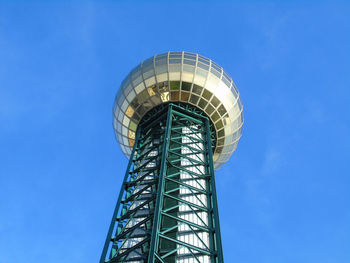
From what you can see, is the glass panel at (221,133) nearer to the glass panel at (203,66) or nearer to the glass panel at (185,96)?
the glass panel at (185,96)

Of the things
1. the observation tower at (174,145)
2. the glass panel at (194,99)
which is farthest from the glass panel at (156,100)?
the glass panel at (194,99)

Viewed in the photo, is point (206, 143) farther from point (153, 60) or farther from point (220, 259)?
point (220, 259)

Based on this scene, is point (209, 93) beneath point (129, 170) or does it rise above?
above

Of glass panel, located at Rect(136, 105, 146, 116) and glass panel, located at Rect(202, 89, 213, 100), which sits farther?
glass panel, located at Rect(136, 105, 146, 116)

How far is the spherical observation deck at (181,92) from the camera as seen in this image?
3434 centimetres

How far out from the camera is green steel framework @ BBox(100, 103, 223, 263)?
2405cm

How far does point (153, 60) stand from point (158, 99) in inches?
153

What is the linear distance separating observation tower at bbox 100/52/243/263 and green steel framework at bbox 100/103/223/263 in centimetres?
7

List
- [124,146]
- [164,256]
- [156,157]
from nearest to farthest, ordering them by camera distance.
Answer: [164,256], [156,157], [124,146]

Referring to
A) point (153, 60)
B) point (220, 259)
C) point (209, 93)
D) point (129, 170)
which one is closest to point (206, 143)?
point (209, 93)

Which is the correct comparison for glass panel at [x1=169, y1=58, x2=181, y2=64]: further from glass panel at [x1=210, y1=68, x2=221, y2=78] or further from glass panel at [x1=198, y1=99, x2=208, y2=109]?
glass panel at [x1=198, y1=99, x2=208, y2=109]

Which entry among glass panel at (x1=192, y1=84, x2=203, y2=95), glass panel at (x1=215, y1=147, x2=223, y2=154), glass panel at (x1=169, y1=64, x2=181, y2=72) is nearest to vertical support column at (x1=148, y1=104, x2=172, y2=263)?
glass panel at (x1=192, y1=84, x2=203, y2=95)

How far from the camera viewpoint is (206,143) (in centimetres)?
3312

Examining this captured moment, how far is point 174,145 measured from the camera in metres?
32.7
